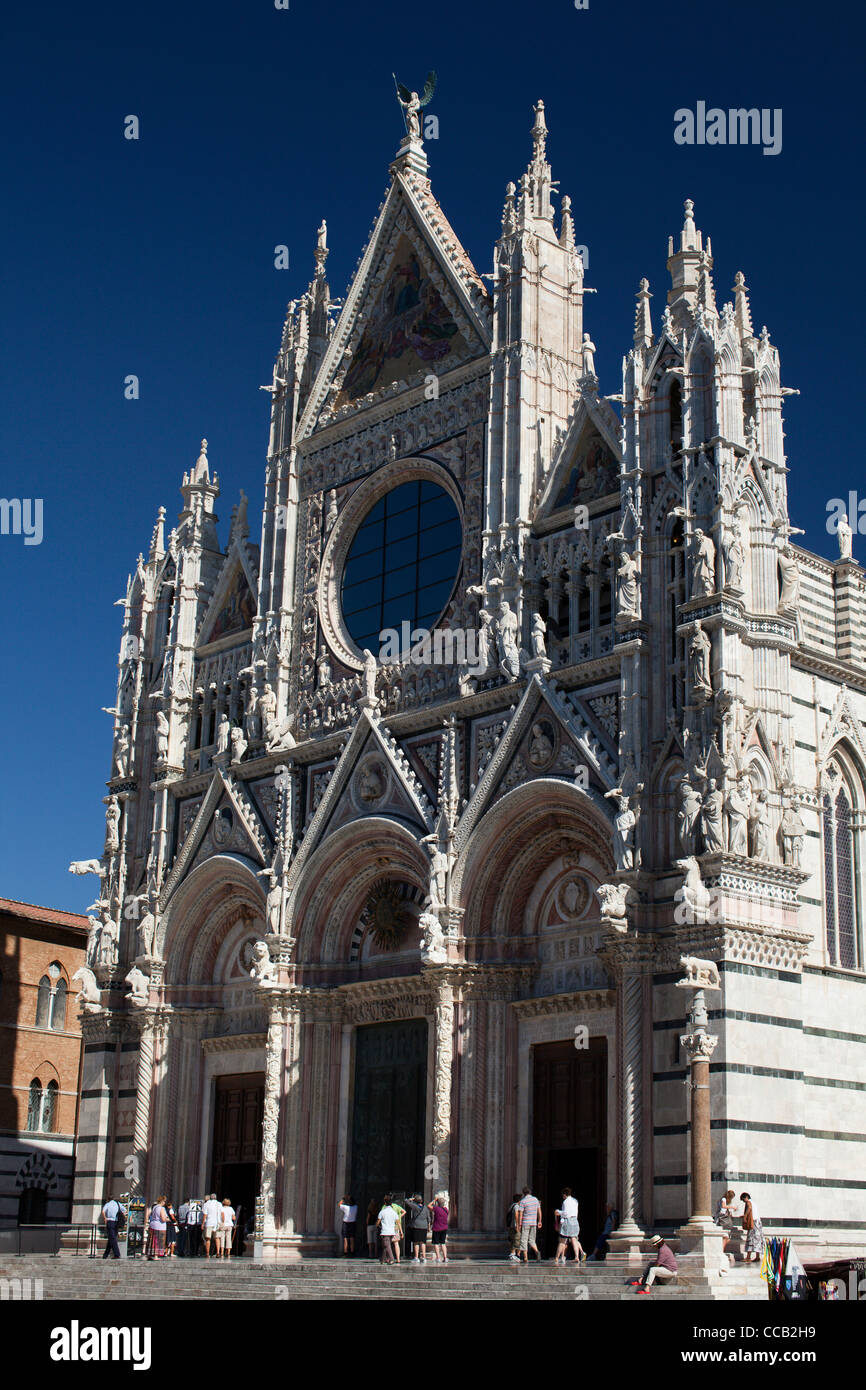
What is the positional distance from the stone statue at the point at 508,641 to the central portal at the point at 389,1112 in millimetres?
6445

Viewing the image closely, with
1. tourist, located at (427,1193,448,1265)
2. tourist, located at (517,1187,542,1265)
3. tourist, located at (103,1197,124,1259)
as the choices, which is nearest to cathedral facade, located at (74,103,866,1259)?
tourist, located at (427,1193,448,1265)

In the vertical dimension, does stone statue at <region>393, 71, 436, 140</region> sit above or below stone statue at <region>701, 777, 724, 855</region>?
above

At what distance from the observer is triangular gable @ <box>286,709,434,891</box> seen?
96.9 ft

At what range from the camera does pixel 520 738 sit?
27328 millimetres

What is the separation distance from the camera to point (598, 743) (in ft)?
85.1

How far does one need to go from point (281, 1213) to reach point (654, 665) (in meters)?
12.0

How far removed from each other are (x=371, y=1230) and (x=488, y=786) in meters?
7.57

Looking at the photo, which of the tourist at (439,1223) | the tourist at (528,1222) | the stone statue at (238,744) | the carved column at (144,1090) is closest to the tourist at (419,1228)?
the tourist at (439,1223)

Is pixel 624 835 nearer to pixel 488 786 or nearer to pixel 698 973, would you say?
pixel 698 973

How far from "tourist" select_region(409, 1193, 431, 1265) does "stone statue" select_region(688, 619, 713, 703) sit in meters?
8.85

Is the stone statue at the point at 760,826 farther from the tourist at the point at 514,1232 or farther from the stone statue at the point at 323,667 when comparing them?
the stone statue at the point at 323,667

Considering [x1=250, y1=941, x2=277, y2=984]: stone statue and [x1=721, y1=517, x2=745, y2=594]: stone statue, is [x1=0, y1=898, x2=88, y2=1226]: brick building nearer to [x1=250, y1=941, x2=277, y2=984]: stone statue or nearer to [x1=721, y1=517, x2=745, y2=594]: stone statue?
[x1=250, y1=941, x2=277, y2=984]: stone statue
